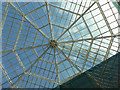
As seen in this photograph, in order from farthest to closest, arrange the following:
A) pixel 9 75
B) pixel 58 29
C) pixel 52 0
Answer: pixel 9 75, pixel 58 29, pixel 52 0

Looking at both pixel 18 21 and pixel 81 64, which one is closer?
pixel 18 21

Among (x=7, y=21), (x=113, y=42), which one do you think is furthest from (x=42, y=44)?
(x=113, y=42)

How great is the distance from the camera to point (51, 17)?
29.7 meters

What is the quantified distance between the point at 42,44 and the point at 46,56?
2691mm

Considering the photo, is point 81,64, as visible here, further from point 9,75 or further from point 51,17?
point 9,75

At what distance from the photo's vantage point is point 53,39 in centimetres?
3080

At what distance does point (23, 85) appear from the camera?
109 feet

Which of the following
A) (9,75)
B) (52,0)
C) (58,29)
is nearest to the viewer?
(52,0)

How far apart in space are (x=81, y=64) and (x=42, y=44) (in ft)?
28.4

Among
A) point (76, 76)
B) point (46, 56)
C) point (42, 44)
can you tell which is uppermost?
point (42, 44)

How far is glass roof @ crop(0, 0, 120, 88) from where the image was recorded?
28344 mm

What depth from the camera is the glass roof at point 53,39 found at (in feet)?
93.0

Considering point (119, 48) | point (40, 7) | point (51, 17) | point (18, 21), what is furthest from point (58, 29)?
point (119, 48)

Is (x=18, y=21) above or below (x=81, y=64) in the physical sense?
above
